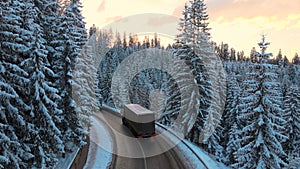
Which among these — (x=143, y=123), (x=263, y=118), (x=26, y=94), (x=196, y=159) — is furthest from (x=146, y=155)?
(x=26, y=94)

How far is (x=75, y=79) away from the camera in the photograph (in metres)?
20.3

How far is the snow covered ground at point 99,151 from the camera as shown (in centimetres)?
1975

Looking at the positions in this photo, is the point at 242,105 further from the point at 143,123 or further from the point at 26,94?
the point at 26,94

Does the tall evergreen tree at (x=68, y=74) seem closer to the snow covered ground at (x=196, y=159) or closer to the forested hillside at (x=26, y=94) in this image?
the forested hillside at (x=26, y=94)

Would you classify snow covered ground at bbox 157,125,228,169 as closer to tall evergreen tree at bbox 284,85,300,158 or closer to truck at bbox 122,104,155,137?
truck at bbox 122,104,155,137

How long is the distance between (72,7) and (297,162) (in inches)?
1035

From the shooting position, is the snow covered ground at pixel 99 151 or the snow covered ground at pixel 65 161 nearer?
the snow covered ground at pixel 65 161

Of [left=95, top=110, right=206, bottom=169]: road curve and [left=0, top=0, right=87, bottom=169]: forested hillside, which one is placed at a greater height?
[left=0, top=0, right=87, bottom=169]: forested hillside

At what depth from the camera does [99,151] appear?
2322 cm

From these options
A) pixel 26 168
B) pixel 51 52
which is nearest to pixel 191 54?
pixel 51 52

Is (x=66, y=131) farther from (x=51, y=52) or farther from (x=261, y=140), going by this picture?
(x=261, y=140)

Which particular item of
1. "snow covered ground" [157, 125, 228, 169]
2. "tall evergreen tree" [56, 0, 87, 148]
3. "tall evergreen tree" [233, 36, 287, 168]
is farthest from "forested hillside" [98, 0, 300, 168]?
"tall evergreen tree" [56, 0, 87, 148]

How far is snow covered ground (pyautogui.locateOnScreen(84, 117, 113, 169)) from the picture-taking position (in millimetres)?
19750

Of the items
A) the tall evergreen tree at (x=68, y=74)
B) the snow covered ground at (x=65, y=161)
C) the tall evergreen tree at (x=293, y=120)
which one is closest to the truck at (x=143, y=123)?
the tall evergreen tree at (x=68, y=74)
